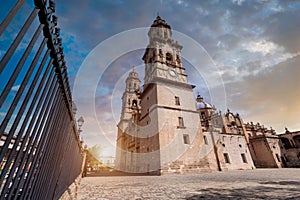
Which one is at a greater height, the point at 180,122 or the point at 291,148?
the point at 180,122

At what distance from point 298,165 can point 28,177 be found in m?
38.6

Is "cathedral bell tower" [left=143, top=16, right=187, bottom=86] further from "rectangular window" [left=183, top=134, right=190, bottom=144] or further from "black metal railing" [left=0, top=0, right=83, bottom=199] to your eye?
"black metal railing" [left=0, top=0, right=83, bottom=199]

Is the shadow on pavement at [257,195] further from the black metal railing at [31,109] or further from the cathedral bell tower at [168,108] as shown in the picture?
the cathedral bell tower at [168,108]

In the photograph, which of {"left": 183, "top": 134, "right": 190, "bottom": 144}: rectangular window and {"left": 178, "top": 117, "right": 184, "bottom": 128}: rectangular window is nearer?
{"left": 183, "top": 134, "right": 190, "bottom": 144}: rectangular window

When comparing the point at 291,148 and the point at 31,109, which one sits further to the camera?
the point at 291,148

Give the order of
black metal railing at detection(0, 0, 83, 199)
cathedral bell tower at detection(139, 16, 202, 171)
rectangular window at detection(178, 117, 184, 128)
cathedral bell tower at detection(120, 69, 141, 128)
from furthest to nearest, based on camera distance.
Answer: cathedral bell tower at detection(120, 69, 141, 128), rectangular window at detection(178, 117, 184, 128), cathedral bell tower at detection(139, 16, 202, 171), black metal railing at detection(0, 0, 83, 199)

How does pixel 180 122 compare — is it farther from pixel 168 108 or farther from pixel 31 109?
pixel 31 109

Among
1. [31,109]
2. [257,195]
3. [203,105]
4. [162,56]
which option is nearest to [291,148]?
[203,105]

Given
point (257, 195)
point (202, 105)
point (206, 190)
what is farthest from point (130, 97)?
point (257, 195)

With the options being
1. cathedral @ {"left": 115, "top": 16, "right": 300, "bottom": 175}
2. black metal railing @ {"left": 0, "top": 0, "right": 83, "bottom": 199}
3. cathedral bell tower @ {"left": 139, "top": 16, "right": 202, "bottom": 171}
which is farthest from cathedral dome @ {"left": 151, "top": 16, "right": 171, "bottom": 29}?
black metal railing @ {"left": 0, "top": 0, "right": 83, "bottom": 199}

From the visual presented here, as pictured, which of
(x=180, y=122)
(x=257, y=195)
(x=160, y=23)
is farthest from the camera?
(x=160, y=23)

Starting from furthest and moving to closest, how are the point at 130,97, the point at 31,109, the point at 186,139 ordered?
the point at 130,97 → the point at 186,139 → the point at 31,109

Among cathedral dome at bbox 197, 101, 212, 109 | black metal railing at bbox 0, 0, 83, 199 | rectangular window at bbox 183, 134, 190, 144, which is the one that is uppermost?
cathedral dome at bbox 197, 101, 212, 109

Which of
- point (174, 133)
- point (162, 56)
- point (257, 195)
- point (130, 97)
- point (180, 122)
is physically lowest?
point (257, 195)
